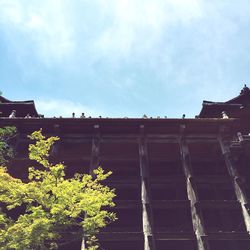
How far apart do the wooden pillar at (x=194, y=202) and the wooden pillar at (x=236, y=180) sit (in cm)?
219

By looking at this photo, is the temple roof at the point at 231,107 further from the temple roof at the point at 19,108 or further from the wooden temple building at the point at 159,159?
the temple roof at the point at 19,108

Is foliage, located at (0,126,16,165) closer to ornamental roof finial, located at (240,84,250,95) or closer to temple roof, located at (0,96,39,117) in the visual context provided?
temple roof, located at (0,96,39,117)

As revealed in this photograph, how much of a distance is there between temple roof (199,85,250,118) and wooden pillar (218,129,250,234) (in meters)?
4.79

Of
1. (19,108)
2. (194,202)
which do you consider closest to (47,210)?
(194,202)

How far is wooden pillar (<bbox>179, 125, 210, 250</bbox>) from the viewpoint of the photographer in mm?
13938

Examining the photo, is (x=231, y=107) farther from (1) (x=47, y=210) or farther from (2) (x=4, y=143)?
(1) (x=47, y=210)

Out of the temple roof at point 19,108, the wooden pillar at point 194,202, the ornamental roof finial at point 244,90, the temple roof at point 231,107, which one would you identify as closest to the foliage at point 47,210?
the wooden pillar at point 194,202

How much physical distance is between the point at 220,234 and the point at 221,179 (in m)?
4.06

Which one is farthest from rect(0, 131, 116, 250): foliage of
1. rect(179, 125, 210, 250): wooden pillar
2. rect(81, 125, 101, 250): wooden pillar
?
rect(81, 125, 101, 250): wooden pillar

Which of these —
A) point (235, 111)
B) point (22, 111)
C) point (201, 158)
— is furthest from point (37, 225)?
point (235, 111)

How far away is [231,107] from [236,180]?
8159 mm

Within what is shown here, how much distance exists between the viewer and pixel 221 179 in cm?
1794

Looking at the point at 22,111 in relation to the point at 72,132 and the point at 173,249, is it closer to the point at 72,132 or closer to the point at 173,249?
the point at 72,132

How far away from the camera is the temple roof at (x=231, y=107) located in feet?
75.4
